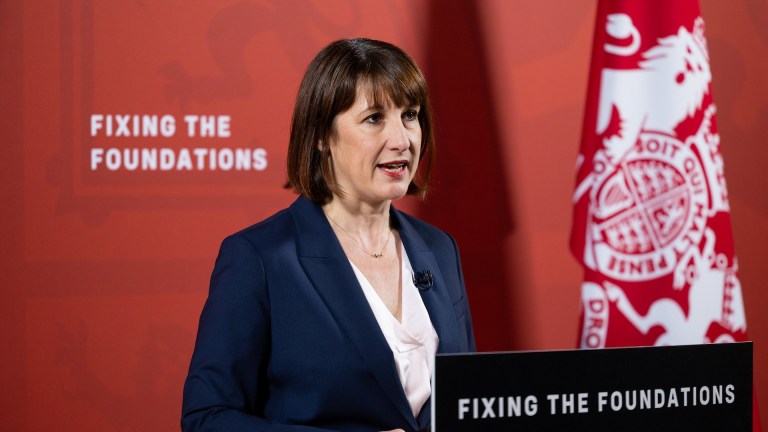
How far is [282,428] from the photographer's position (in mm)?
1307

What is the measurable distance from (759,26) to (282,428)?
2.47 meters

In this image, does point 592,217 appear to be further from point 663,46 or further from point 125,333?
point 125,333

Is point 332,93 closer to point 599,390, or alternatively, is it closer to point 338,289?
point 338,289

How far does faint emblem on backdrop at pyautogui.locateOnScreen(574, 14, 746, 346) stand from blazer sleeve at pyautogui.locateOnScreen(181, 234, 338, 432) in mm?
1549

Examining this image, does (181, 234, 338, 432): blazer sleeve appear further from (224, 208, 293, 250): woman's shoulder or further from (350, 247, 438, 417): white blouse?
(350, 247, 438, 417): white blouse

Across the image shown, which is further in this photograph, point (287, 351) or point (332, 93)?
point (332, 93)

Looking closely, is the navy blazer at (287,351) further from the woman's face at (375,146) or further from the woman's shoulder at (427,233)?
the woman's shoulder at (427,233)

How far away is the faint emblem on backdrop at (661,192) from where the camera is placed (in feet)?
8.63

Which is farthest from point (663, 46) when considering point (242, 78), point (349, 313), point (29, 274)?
point (29, 274)

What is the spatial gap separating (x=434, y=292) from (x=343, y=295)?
220 mm

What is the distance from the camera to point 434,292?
5.22ft

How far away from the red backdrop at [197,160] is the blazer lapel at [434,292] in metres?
1.04

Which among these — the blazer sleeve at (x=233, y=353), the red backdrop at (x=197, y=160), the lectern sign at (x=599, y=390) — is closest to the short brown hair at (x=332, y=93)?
the blazer sleeve at (x=233, y=353)

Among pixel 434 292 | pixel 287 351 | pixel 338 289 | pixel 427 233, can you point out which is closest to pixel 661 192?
pixel 427 233
